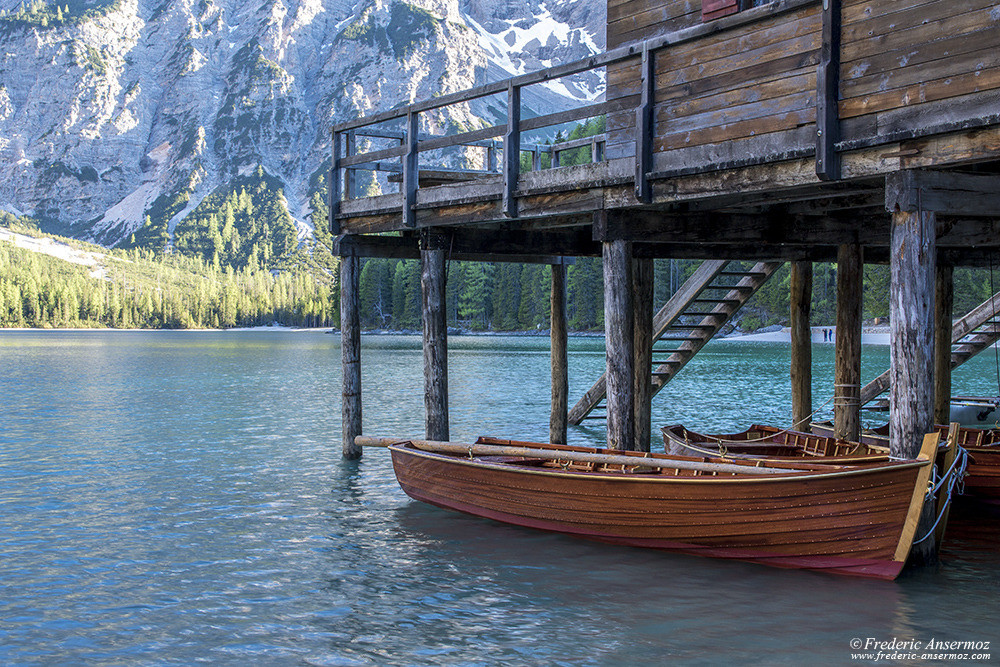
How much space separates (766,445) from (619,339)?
2.80m

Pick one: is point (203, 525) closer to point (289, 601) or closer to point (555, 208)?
point (289, 601)

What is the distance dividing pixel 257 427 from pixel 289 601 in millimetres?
17390

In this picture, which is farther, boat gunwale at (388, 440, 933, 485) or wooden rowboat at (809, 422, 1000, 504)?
wooden rowboat at (809, 422, 1000, 504)

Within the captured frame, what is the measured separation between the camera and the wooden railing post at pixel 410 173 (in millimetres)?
15062

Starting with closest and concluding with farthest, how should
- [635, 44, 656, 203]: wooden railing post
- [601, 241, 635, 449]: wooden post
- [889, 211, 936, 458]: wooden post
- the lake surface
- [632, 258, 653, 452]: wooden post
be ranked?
the lake surface → [889, 211, 936, 458]: wooden post → [635, 44, 656, 203]: wooden railing post → [601, 241, 635, 449]: wooden post → [632, 258, 653, 452]: wooden post

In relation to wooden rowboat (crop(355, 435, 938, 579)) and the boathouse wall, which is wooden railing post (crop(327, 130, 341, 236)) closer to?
wooden rowboat (crop(355, 435, 938, 579))

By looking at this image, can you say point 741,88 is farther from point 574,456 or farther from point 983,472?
point 983,472

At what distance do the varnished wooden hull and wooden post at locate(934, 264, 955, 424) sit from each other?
32.3 ft

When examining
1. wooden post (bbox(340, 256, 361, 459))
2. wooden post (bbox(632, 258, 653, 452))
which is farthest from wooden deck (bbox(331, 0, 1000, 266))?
wooden post (bbox(340, 256, 361, 459))

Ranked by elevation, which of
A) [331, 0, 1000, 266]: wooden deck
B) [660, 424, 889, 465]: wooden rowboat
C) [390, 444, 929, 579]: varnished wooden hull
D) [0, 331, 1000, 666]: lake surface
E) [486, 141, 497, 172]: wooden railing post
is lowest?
[0, 331, 1000, 666]: lake surface

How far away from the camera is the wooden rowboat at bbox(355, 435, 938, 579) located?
30.7ft

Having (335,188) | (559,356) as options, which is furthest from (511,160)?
(559,356)

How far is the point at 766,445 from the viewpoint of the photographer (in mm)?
13242

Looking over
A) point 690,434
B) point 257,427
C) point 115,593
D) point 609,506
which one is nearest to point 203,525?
point 115,593
